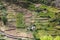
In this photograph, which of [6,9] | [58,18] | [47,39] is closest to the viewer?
[47,39]

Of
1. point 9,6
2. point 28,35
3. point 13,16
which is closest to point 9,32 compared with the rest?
point 28,35

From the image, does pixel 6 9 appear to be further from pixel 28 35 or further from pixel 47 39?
pixel 47 39

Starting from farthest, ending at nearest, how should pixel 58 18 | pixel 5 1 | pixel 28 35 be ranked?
pixel 5 1 → pixel 58 18 → pixel 28 35

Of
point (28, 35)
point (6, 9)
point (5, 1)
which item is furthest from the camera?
point (5, 1)

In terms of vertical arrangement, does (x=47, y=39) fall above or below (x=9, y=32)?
above

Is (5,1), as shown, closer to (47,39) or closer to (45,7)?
(45,7)

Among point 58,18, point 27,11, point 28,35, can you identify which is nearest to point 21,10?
point 27,11

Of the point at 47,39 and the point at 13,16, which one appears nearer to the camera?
the point at 47,39

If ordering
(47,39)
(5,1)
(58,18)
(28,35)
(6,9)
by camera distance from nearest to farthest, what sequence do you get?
1. (47,39)
2. (28,35)
3. (58,18)
4. (6,9)
5. (5,1)

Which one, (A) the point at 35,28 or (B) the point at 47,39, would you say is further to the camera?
(A) the point at 35,28
